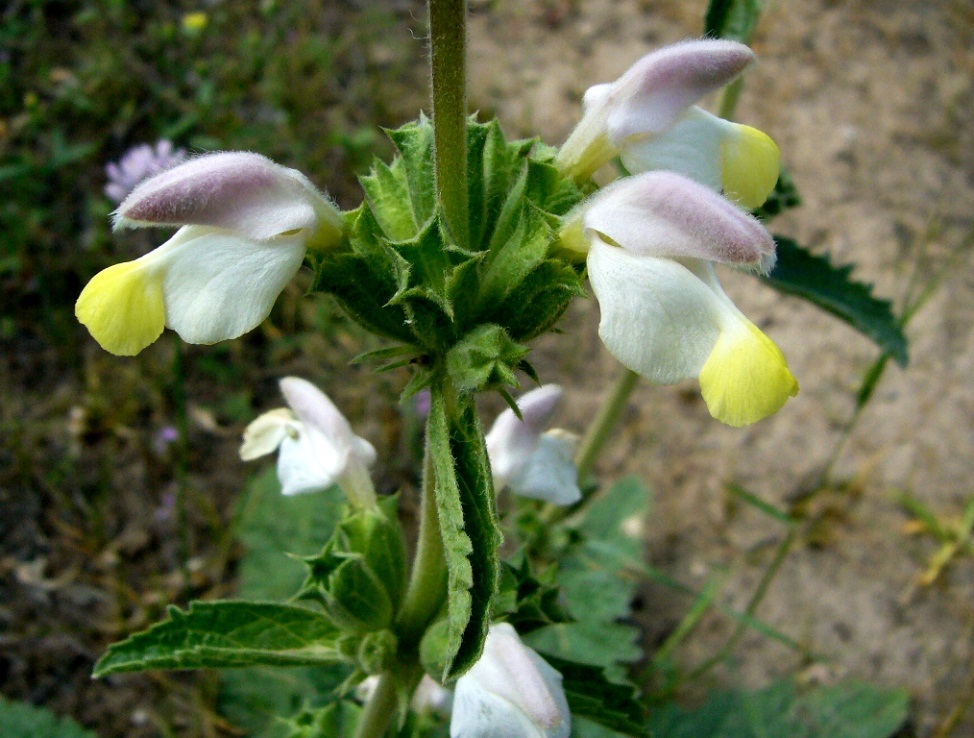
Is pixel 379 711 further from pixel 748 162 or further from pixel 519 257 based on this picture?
pixel 748 162

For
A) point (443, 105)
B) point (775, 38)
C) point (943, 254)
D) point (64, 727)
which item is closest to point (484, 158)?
point (443, 105)

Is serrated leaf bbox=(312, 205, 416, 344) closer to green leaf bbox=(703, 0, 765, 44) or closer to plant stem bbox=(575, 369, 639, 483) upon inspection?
green leaf bbox=(703, 0, 765, 44)

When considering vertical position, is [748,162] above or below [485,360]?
above

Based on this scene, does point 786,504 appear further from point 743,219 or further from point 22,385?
point 22,385

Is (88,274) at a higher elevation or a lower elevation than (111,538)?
higher

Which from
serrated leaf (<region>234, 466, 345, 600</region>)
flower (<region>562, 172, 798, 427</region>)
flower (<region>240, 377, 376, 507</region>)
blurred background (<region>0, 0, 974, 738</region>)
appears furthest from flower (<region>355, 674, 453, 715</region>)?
flower (<region>562, 172, 798, 427</region>)

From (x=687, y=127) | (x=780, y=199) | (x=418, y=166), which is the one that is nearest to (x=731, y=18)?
(x=780, y=199)
